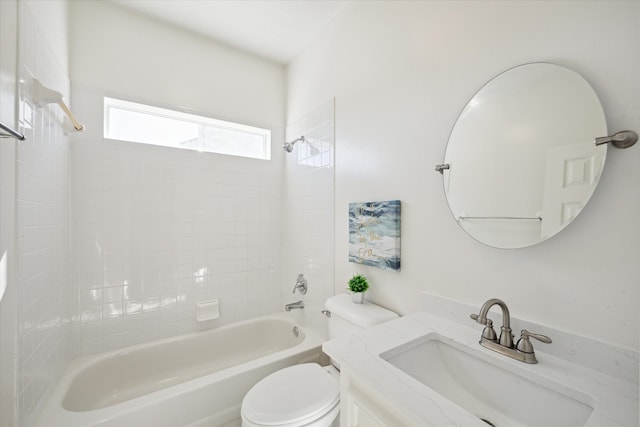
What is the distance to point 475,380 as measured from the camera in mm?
842

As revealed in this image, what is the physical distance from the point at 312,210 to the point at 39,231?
60.5 inches

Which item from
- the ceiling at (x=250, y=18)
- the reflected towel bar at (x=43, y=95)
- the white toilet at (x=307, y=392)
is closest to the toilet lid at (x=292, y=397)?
the white toilet at (x=307, y=392)

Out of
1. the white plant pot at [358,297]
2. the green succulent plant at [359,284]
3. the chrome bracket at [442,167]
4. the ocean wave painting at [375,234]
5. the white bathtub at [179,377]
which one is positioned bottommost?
the white bathtub at [179,377]

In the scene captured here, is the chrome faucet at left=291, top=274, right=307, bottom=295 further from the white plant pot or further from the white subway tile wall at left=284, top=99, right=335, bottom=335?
the white plant pot

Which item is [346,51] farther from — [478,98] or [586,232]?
[586,232]

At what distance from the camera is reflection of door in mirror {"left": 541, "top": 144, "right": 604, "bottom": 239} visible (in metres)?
0.73

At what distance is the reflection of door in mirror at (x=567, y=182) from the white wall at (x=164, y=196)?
2.00m

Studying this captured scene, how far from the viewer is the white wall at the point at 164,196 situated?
1.71 m

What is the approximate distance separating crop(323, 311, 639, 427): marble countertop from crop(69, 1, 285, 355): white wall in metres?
1.58

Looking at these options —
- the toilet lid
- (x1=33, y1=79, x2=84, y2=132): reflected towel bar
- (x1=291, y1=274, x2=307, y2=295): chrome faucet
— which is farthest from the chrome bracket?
(x1=33, y1=79, x2=84, y2=132): reflected towel bar

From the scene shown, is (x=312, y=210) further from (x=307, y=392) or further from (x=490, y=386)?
(x=490, y=386)

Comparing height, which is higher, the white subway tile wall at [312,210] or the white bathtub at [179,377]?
the white subway tile wall at [312,210]

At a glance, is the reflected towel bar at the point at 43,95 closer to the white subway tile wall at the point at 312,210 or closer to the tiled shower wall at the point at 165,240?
the tiled shower wall at the point at 165,240

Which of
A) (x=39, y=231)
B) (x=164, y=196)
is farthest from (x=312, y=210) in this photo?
(x=39, y=231)
